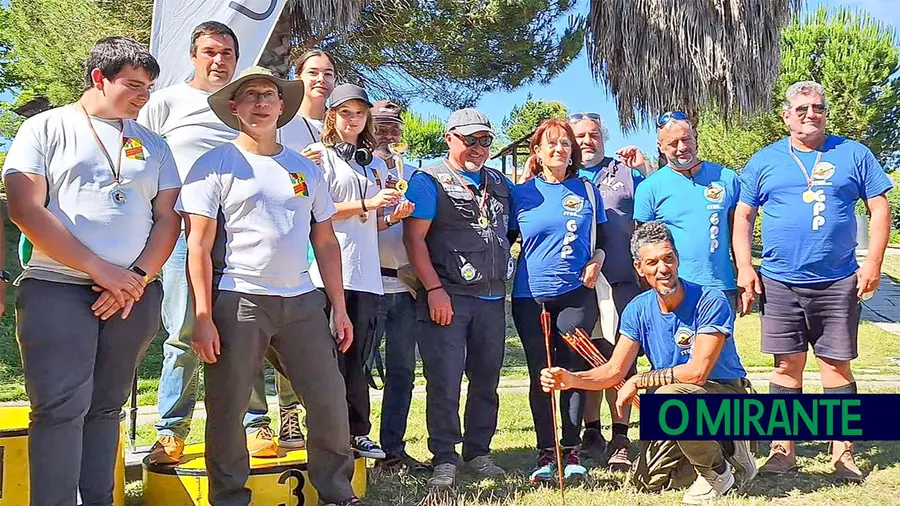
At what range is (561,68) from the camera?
1313 cm

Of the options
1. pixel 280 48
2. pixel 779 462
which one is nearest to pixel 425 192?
pixel 779 462

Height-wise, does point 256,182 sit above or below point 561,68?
below

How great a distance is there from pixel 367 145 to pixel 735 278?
220 centimetres

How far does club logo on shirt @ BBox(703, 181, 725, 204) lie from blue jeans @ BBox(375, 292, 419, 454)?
1.71 meters

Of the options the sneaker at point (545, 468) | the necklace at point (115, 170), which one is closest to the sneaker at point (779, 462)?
the sneaker at point (545, 468)

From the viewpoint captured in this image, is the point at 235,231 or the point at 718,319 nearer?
the point at 235,231

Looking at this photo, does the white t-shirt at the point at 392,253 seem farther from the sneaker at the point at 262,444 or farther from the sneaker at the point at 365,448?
the sneaker at the point at 262,444

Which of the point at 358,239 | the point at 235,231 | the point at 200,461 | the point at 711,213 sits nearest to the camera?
the point at 235,231

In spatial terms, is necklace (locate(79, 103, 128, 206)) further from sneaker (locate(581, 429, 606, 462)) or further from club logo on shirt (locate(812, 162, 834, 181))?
club logo on shirt (locate(812, 162, 834, 181))

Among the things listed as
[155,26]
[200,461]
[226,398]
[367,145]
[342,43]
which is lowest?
[200,461]

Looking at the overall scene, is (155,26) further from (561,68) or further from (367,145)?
(561,68)

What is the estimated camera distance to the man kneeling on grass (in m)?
3.99

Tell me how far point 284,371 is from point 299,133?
1.20m

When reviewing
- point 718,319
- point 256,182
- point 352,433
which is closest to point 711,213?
point 718,319
